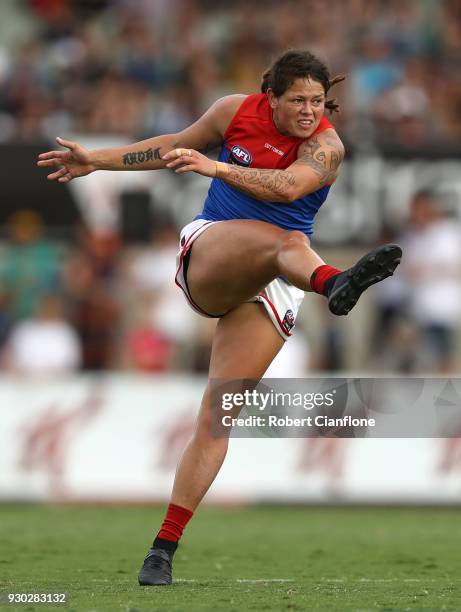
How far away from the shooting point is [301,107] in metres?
6.14

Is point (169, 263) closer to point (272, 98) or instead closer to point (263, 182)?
point (272, 98)

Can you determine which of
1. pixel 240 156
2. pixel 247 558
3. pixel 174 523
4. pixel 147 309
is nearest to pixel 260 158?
pixel 240 156

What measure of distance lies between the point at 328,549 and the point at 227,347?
8.61ft

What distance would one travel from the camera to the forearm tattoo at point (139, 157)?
6.43 metres

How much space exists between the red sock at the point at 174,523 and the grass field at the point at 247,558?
0.26 meters

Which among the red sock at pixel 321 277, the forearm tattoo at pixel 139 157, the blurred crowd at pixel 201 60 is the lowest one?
the red sock at pixel 321 277

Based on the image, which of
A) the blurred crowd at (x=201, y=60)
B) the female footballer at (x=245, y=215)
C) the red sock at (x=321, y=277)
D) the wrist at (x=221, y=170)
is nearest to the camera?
the red sock at (x=321, y=277)

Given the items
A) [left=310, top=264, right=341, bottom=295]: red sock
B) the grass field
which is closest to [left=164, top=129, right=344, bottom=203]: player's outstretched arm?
[left=310, top=264, right=341, bottom=295]: red sock

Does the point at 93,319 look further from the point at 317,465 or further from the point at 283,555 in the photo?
the point at 283,555

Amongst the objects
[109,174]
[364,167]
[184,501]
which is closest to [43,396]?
[109,174]

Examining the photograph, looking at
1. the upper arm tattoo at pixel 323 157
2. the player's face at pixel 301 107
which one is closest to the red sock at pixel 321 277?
the upper arm tattoo at pixel 323 157

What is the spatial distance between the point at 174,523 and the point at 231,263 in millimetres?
1286

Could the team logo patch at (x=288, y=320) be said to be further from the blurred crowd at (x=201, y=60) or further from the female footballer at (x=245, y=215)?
the blurred crowd at (x=201, y=60)

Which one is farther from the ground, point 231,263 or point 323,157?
point 323,157
